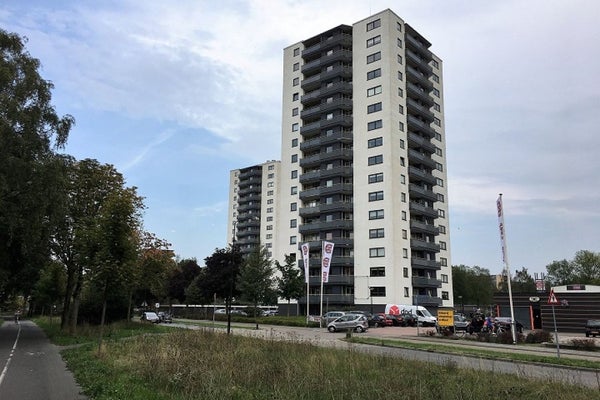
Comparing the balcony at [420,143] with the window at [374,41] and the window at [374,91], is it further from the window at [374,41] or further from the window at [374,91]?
the window at [374,41]

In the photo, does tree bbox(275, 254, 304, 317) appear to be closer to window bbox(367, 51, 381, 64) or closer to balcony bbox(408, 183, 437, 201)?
balcony bbox(408, 183, 437, 201)

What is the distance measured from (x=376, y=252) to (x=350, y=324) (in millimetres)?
30023

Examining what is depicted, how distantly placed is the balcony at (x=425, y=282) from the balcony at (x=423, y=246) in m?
4.59

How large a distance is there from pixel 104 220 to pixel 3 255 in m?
13.3

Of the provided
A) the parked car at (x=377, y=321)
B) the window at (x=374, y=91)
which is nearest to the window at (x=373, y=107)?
the window at (x=374, y=91)

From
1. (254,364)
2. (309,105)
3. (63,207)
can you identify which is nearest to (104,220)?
(63,207)

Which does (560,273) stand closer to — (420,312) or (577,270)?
(577,270)

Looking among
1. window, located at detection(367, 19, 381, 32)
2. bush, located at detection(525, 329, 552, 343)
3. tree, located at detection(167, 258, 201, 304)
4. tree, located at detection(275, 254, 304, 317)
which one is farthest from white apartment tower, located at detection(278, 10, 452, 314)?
bush, located at detection(525, 329, 552, 343)

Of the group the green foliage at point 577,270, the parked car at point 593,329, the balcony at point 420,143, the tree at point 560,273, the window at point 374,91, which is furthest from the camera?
the tree at point 560,273

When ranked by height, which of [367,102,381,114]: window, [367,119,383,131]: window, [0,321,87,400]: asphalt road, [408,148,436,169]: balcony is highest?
[367,102,381,114]: window

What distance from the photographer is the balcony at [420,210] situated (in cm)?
7583

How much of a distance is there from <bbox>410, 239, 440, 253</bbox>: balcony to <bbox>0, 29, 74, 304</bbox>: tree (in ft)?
180

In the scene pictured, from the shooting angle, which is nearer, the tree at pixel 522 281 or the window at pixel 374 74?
the window at pixel 374 74

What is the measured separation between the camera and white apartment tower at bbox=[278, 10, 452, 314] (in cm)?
7244
